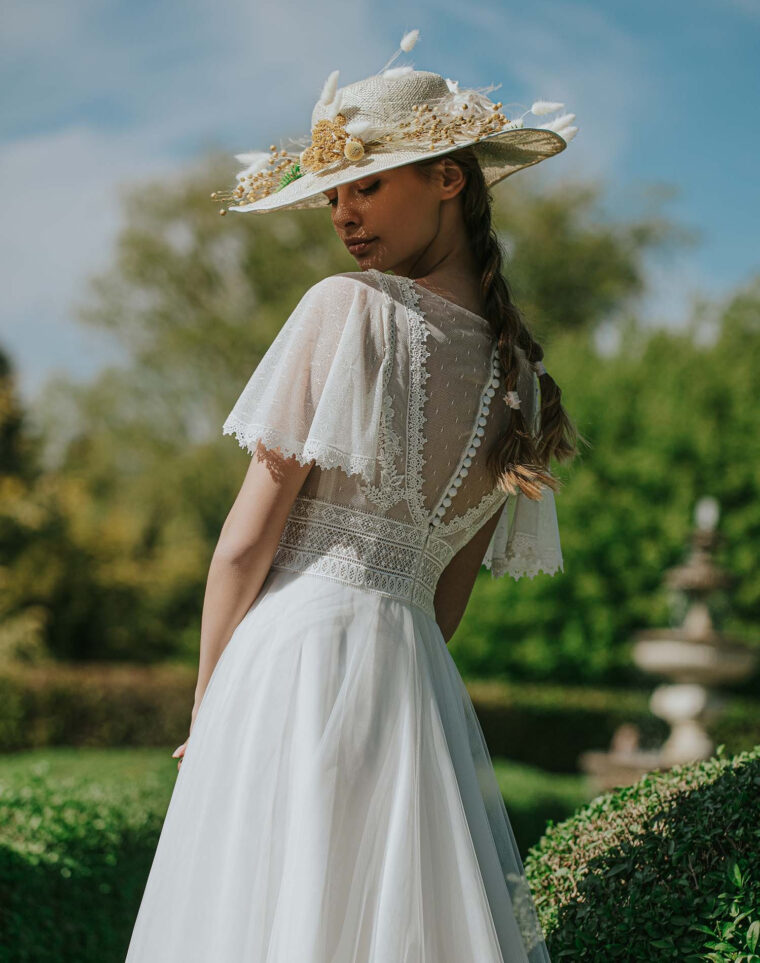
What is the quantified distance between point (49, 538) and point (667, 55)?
1443 cm

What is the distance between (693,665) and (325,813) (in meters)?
10.9

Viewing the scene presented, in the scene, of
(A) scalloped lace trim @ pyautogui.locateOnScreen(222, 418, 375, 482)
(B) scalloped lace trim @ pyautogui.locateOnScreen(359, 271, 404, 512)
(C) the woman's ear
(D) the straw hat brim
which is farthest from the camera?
(C) the woman's ear

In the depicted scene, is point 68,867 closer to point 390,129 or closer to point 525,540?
point 525,540

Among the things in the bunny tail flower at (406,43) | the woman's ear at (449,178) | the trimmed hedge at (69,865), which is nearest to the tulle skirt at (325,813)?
the woman's ear at (449,178)

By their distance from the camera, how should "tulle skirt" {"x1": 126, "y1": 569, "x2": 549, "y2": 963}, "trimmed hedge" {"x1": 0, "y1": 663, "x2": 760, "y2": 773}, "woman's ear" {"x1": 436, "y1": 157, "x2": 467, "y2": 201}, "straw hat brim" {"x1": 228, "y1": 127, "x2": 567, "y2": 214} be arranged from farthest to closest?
"trimmed hedge" {"x1": 0, "y1": 663, "x2": 760, "y2": 773} → "woman's ear" {"x1": 436, "y1": 157, "x2": 467, "y2": 201} → "straw hat brim" {"x1": 228, "y1": 127, "x2": 567, "y2": 214} → "tulle skirt" {"x1": 126, "y1": 569, "x2": 549, "y2": 963}

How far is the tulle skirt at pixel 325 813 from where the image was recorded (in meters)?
1.68

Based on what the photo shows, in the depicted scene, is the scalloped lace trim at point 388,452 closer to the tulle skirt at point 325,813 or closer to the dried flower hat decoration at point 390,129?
the tulle skirt at point 325,813

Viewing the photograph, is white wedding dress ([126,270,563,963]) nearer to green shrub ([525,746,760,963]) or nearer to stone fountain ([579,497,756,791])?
green shrub ([525,746,760,963])

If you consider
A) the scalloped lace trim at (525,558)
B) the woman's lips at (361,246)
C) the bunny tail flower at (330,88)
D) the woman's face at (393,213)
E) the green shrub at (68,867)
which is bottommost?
the green shrub at (68,867)

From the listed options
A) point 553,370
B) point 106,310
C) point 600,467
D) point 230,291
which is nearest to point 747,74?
point 553,370

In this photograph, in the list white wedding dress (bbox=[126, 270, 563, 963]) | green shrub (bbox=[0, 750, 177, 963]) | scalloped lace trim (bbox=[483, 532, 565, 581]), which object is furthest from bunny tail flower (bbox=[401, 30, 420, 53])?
green shrub (bbox=[0, 750, 177, 963])

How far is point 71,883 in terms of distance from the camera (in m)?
3.17

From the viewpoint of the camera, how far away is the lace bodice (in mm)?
1878

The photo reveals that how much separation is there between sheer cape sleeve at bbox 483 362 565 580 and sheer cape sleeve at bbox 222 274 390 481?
0.62 m
